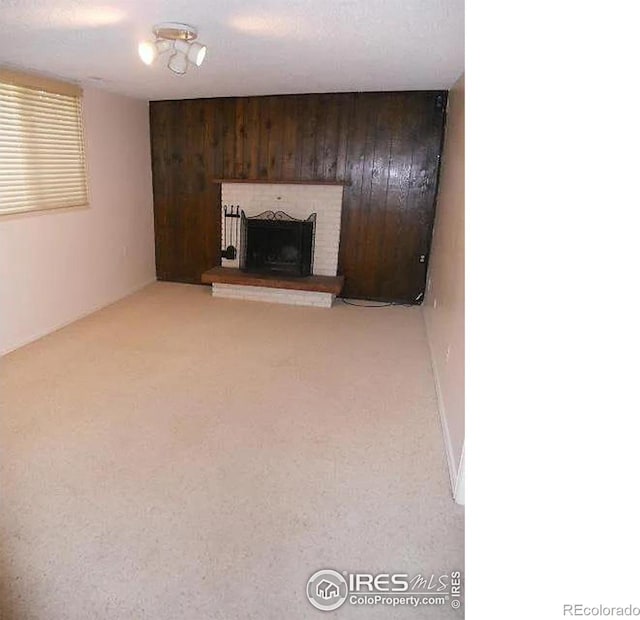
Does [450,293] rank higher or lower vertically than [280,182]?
lower

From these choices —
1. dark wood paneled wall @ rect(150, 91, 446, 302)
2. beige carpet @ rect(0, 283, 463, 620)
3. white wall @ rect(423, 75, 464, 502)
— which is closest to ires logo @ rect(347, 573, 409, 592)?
beige carpet @ rect(0, 283, 463, 620)

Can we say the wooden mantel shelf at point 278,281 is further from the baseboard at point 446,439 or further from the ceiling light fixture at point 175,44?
the ceiling light fixture at point 175,44

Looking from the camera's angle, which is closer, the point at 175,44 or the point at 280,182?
the point at 175,44

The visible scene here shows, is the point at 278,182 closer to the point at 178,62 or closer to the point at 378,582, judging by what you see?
the point at 178,62

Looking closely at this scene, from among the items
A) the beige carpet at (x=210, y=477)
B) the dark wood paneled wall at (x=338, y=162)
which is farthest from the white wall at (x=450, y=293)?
the dark wood paneled wall at (x=338, y=162)

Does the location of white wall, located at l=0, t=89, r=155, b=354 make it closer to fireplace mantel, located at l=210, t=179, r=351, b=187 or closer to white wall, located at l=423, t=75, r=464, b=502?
fireplace mantel, located at l=210, t=179, r=351, b=187

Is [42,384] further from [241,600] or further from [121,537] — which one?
[241,600]

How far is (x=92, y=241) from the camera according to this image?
4.29 m

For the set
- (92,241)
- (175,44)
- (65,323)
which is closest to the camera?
(175,44)

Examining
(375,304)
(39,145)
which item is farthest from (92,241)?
(375,304)

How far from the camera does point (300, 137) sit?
470 centimetres

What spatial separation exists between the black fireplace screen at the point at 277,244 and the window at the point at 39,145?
1.73m

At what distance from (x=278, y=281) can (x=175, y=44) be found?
8.62 feet

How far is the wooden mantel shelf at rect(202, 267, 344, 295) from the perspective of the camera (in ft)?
15.4
